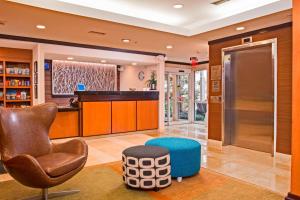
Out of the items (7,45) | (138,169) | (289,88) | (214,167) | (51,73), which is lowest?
(214,167)

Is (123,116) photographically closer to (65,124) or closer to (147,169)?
(65,124)

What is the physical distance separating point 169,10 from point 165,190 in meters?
3.22

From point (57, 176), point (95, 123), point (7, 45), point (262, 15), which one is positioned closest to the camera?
point (57, 176)

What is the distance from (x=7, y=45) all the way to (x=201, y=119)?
283 inches

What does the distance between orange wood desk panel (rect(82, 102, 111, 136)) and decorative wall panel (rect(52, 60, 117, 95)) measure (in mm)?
2201

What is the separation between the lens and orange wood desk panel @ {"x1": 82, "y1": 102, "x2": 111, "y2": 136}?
20.1 feet

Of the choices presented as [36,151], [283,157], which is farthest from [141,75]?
[36,151]

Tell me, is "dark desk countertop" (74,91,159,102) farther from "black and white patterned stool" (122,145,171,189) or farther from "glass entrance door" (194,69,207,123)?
"black and white patterned stool" (122,145,171,189)

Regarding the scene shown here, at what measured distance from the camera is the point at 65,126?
19.6ft

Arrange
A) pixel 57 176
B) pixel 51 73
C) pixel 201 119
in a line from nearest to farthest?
pixel 57 176 → pixel 51 73 → pixel 201 119

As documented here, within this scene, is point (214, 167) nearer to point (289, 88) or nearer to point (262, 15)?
point (289, 88)

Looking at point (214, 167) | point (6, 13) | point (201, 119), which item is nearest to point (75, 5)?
point (6, 13)

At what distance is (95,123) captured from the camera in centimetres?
627

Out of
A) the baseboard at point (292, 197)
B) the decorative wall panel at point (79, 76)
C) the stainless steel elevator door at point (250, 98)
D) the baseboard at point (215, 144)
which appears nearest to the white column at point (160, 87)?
the baseboard at point (215, 144)
